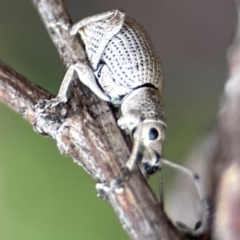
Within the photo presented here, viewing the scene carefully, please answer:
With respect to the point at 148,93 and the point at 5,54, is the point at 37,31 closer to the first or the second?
the point at 5,54

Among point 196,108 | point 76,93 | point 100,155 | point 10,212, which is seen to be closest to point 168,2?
point 196,108

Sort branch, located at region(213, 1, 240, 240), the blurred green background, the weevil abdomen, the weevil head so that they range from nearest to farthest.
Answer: branch, located at region(213, 1, 240, 240)
the weevil head
the weevil abdomen
the blurred green background

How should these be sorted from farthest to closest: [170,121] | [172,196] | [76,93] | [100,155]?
[170,121]
[172,196]
[76,93]
[100,155]

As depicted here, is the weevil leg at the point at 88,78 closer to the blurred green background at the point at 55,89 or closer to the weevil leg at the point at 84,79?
the weevil leg at the point at 84,79

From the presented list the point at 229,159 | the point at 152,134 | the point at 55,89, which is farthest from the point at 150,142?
the point at 55,89

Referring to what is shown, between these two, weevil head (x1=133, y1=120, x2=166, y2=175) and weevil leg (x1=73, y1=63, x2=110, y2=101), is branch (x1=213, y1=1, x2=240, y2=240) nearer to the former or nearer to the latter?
weevil head (x1=133, y1=120, x2=166, y2=175)

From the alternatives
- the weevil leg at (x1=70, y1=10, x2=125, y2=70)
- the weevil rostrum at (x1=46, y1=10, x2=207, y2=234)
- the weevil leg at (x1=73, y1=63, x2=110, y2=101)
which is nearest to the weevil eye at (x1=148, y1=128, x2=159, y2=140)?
the weevil rostrum at (x1=46, y1=10, x2=207, y2=234)
